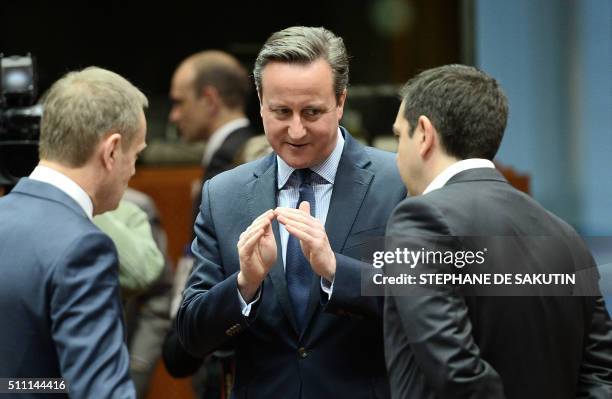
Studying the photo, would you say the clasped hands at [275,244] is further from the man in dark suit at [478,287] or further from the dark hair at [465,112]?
the dark hair at [465,112]

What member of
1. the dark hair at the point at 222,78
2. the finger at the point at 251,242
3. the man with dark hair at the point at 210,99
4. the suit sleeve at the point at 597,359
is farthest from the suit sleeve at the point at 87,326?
the dark hair at the point at 222,78

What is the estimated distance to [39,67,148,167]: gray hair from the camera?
2.36 metres

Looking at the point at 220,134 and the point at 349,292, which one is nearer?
the point at 349,292

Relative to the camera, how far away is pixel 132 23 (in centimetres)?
724

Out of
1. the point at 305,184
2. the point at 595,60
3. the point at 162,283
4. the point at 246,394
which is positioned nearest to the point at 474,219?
the point at 305,184

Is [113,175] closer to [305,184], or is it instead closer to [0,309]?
[0,309]

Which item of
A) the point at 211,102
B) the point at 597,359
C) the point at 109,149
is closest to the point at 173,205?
the point at 211,102

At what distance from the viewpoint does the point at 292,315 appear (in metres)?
2.71

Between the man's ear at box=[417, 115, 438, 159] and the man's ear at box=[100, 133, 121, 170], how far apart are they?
2.27ft

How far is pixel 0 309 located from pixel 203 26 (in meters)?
5.19

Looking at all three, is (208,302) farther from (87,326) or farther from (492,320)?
(492,320)

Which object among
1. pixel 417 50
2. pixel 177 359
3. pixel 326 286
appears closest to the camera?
pixel 326 286

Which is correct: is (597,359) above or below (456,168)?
below

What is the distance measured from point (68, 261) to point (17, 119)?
1.20 metres
